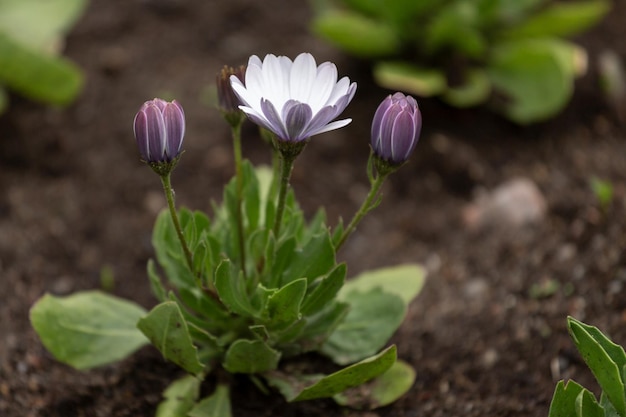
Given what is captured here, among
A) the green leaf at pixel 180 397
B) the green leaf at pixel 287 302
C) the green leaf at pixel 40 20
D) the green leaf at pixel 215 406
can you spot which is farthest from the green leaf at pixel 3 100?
the green leaf at pixel 287 302

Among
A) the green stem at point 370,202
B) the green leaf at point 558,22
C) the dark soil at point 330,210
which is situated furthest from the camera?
the green leaf at point 558,22

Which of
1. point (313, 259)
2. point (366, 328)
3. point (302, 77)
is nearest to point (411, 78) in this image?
point (366, 328)

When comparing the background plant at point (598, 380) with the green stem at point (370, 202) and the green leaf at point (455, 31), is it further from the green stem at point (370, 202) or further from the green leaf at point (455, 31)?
the green leaf at point (455, 31)

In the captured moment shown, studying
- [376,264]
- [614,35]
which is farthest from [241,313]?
[614,35]

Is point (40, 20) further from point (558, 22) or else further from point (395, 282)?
point (558, 22)

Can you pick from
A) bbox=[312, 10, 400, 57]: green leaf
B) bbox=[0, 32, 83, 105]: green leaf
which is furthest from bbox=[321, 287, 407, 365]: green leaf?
bbox=[0, 32, 83, 105]: green leaf

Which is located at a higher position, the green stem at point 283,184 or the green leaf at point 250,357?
the green stem at point 283,184

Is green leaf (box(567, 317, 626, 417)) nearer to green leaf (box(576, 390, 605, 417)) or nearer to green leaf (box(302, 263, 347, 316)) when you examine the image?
green leaf (box(576, 390, 605, 417))
